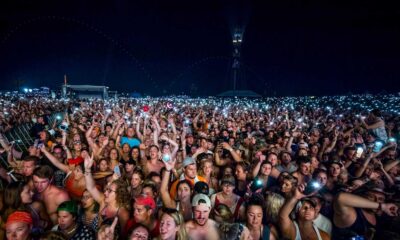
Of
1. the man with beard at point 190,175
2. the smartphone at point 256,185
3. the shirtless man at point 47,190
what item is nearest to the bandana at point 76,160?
the shirtless man at point 47,190

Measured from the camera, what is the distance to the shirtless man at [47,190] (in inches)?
151

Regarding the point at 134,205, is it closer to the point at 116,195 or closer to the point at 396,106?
the point at 116,195

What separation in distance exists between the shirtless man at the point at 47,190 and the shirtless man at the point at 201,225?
1903mm

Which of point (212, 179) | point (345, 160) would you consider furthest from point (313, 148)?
point (212, 179)

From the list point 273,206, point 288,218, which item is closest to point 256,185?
point 273,206

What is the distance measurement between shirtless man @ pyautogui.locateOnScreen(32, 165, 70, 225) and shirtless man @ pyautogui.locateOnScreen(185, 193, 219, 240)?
1903mm

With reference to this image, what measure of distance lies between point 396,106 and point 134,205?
27.7m

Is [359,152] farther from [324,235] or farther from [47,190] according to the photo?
[47,190]

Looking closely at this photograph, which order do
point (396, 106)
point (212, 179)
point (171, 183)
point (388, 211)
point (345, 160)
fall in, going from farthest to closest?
1. point (396, 106)
2. point (345, 160)
3. point (212, 179)
4. point (171, 183)
5. point (388, 211)

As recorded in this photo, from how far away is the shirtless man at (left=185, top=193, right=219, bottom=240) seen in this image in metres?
3.21

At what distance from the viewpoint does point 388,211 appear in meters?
3.21

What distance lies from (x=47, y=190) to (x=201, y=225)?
2.33m

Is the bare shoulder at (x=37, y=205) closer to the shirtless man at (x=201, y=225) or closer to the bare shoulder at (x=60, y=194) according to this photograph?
the bare shoulder at (x=60, y=194)

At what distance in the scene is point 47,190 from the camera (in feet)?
13.0
